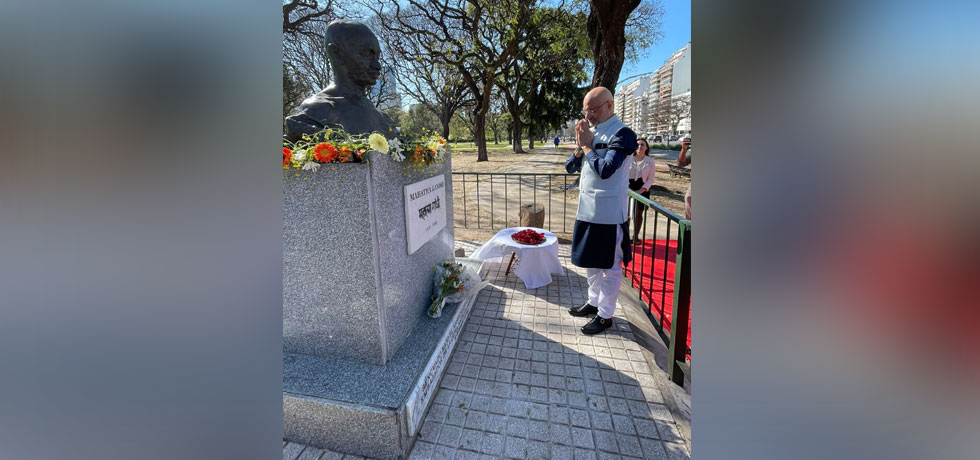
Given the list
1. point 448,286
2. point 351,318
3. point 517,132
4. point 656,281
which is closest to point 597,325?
point 448,286

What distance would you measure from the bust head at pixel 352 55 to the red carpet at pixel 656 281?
9.04 feet

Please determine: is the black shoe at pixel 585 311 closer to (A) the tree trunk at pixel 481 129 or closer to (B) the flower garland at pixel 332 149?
(B) the flower garland at pixel 332 149

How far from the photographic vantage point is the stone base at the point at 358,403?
7.63 feet

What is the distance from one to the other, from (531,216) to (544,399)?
14.7 feet

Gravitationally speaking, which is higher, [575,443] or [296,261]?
[296,261]

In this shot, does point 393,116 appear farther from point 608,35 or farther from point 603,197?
point 608,35

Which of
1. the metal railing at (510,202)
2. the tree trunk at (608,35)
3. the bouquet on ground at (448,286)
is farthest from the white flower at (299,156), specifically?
the tree trunk at (608,35)

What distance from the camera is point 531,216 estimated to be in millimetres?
7043
